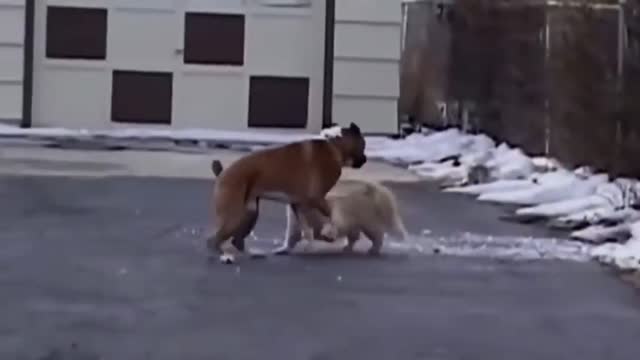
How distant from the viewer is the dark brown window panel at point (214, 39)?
24.5 m

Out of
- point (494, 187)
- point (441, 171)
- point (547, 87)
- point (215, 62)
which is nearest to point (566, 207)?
point (494, 187)

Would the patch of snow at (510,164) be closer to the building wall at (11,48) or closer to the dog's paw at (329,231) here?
the dog's paw at (329,231)

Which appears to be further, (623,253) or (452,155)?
(452,155)

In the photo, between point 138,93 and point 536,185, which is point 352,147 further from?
point 138,93

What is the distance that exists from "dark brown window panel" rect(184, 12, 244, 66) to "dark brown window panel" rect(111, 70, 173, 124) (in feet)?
1.50

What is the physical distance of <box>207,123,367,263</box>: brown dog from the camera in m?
11.0

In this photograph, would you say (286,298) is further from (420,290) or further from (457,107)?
(457,107)

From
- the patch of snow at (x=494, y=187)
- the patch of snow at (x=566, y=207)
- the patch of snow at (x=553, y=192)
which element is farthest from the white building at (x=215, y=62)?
the patch of snow at (x=566, y=207)

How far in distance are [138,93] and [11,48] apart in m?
1.78

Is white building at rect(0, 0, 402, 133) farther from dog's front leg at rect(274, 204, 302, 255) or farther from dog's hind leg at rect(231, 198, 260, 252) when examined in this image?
dog's hind leg at rect(231, 198, 260, 252)

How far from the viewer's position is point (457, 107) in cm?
2391

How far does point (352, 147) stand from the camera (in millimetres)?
11500

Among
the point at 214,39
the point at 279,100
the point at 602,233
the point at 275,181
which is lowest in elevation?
→ the point at 602,233

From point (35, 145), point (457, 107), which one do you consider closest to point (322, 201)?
point (35, 145)
